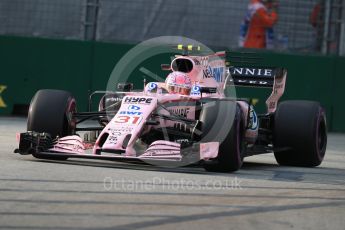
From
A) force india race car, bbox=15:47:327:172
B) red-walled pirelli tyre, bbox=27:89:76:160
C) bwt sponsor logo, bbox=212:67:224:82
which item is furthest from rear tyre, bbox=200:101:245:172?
red-walled pirelli tyre, bbox=27:89:76:160

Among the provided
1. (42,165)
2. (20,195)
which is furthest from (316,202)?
(42,165)

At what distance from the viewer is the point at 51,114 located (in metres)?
9.96

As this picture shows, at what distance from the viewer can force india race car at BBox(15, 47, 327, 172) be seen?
902 centimetres

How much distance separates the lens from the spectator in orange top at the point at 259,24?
17828 mm

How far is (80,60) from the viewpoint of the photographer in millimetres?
17641

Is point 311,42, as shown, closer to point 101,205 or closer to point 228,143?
point 228,143

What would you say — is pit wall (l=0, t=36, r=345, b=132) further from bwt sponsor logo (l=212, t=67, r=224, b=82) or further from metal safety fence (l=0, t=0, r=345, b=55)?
bwt sponsor logo (l=212, t=67, r=224, b=82)

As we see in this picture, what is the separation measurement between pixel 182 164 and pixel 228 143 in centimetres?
51

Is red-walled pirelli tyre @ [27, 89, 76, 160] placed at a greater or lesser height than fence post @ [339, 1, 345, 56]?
lesser

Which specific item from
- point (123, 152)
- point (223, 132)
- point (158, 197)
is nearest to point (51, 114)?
point (123, 152)

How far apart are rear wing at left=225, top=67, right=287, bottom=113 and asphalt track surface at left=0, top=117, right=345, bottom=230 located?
175 centimetres

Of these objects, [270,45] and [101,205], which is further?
[270,45]

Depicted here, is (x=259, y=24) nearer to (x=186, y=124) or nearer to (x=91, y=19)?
(x=91, y=19)

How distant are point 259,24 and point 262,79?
258 inches
